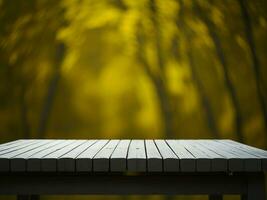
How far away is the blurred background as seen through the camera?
2352 mm

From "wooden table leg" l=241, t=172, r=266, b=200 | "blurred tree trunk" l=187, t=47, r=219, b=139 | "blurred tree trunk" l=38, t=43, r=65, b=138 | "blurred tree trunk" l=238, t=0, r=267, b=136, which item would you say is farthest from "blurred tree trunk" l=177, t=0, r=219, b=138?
"wooden table leg" l=241, t=172, r=266, b=200

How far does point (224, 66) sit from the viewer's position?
2457 mm

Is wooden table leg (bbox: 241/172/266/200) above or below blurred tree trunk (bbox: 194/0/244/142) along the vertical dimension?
below

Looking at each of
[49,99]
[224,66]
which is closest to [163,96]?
[224,66]

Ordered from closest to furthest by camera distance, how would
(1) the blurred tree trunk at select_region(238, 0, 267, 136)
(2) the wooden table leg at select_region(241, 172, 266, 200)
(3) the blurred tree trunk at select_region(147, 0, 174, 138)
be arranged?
(2) the wooden table leg at select_region(241, 172, 266, 200) → (3) the blurred tree trunk at select_region(147, 0, 174, 138) → (1) the blurred tree trunk at select_region(238, 0, 267, 136)

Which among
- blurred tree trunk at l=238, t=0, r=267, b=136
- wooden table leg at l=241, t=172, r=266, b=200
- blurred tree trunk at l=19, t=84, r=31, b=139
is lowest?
wooden table leg at l=241, t=172, r=266, b=200

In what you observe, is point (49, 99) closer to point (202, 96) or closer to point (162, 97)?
point (162, 97)

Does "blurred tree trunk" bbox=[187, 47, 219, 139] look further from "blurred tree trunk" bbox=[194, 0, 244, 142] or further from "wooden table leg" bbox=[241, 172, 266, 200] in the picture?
"wooden table leg" bbox=[241, 172, 266, 200]

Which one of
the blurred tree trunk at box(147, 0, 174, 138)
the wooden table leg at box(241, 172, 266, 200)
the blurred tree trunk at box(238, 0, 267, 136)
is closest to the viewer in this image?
the wooden table leg at box(241, 172, 266, 200)

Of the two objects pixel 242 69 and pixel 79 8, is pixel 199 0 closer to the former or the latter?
pixel 242 69

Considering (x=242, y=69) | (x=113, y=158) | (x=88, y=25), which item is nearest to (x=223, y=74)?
(x=242, y=69)

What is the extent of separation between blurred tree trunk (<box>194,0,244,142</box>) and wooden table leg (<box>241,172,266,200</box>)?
941 millimetres

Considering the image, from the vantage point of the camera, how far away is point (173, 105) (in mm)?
2350

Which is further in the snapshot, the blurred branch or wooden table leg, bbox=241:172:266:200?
the blurred branch
